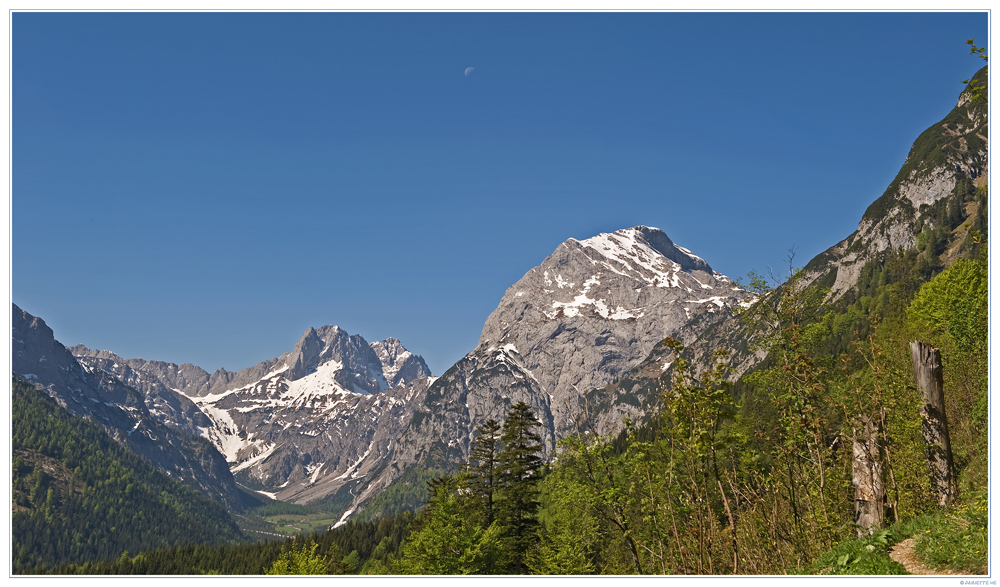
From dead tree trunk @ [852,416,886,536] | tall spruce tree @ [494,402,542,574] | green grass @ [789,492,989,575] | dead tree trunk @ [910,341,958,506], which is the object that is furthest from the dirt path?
tall spruce tree @ [494,402,542,574]

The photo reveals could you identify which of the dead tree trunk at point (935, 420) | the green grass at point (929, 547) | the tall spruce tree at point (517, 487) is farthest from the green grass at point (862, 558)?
the tall spruce tree at point (517, 487)

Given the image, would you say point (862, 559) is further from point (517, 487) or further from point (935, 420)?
point (517, 487)

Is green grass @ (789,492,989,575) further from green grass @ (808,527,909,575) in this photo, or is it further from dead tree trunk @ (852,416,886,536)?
dead tree trunk @ (852,416,886,536)

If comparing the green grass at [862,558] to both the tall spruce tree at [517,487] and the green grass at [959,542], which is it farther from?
the tall spruce tree at [517,487]

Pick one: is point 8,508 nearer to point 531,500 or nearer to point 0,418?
point 0,418

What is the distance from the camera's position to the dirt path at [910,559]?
9.27m

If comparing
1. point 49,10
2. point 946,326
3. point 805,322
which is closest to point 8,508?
point 49,10

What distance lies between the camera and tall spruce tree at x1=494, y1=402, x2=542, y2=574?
140 feet

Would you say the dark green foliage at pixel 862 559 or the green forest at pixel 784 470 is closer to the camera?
the dark green foliage at pixel 862 559

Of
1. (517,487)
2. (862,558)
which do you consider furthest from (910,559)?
(517,487)

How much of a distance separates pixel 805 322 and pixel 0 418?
21.6 meters

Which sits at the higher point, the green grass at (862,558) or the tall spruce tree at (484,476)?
the green grass at (862,558)

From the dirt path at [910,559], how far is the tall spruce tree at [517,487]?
3239 cm

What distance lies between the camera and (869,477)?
1240cm
